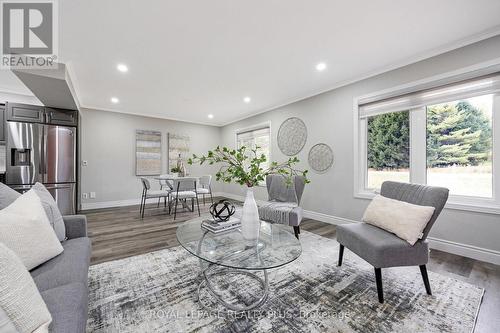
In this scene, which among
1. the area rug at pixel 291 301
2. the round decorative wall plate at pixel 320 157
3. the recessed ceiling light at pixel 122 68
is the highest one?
the recessed ceiling light at pixel 122 68

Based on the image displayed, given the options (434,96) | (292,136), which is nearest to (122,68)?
(292,136)

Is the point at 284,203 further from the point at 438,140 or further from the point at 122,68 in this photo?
the point at 122,68

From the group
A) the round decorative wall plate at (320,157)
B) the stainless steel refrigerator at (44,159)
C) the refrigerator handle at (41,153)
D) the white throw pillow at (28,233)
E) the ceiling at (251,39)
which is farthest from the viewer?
the round decorative wall plate at (320,157)

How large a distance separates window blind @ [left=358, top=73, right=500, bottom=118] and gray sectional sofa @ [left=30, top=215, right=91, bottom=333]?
383 cm

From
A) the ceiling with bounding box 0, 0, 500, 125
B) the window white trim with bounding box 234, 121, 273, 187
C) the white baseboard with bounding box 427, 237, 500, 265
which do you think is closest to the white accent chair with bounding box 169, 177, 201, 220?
the window white trim with bounding box 234, 121, 273, 187

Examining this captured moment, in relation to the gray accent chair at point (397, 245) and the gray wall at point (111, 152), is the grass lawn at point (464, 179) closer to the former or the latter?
the gray accent chair at point (397, 245)

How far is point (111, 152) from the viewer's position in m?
5.25

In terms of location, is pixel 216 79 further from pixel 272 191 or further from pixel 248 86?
pixel 272 191

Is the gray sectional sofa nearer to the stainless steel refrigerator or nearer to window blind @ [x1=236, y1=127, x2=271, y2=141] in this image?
the stainless steel refrigerator

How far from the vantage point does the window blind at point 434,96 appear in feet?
7.61

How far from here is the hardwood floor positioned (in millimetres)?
→ 1691

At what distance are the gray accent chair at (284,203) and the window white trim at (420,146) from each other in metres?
0.98

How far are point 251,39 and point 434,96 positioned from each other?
96.1 inches

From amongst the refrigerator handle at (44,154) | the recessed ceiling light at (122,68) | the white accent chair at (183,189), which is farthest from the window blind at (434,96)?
the refrigerator handle at (44,154)
